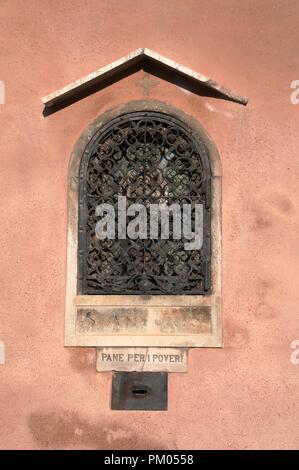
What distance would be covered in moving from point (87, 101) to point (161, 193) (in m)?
1.14

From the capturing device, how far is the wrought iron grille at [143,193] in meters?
6.71

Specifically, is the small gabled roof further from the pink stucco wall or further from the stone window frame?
the stone window frame

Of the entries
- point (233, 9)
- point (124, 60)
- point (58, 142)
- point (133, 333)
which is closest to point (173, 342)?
point (133, 333)

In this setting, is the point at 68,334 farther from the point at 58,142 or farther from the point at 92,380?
the point at 58,142

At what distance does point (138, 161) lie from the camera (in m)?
6.81

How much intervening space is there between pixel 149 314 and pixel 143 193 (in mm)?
1151

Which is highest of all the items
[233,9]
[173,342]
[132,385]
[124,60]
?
[233,9]

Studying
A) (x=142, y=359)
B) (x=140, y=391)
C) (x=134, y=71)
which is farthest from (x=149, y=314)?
(x=134, y=71)

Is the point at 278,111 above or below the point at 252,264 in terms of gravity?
above

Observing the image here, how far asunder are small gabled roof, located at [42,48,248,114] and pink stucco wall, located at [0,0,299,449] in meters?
0.09

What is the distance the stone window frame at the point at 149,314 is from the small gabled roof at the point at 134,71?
0.48 metres

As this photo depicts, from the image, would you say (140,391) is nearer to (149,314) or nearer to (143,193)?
(149,314)

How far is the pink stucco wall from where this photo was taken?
657 centimetres

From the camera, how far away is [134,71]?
6840 millimetres
